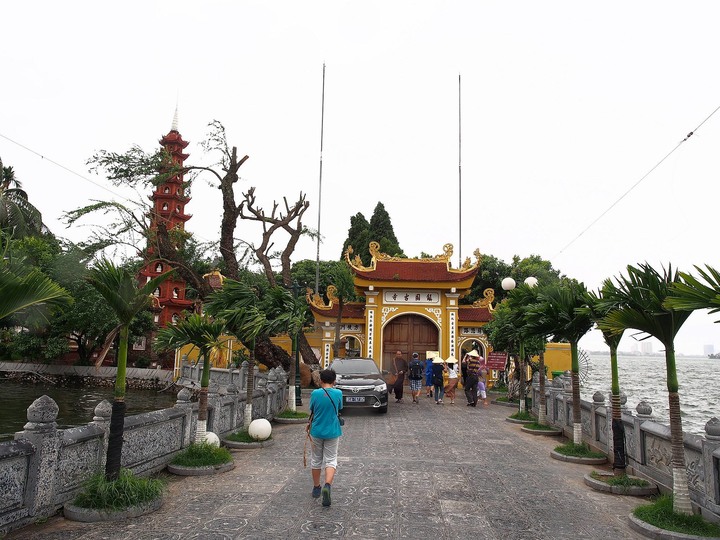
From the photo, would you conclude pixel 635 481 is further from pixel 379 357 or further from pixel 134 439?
pixel 379 357

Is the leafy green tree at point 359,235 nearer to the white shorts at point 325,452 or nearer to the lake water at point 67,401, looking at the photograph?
the lake water at point 67,401

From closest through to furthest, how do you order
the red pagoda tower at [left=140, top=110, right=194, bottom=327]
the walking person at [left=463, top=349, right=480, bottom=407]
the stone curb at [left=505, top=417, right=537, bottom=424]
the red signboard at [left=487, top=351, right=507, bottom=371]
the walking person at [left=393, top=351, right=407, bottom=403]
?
1. the stone curb at [left=505, top=417, right=537, bottom=424]
2. the walking person at [left=463, top=349, right=480, bottom=407]
3. the walking person at [left=393, top=351, right=407, bottom=403]
4. the red signboard at [left=487, top=351, right=507, bottom=371]
5. the red pagoda tower at [left=140, top=110, right=194, bottom=327]

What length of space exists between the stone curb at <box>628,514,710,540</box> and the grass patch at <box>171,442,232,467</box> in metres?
5.38

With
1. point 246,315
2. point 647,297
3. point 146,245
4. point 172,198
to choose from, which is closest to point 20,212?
point 146,245

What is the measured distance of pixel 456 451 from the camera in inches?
371

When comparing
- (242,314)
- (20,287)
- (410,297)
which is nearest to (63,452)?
(20,287)

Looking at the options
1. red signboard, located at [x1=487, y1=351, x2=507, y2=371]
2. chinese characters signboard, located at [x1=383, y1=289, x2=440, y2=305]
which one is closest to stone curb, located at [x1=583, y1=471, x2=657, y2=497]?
red signboard, located at [x1=487, y1=351, x2=507, y2=371]

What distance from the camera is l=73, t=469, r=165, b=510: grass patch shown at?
211 inches

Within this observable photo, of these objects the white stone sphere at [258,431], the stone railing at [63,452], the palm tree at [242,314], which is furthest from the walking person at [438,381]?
the stone railing at [63,452]

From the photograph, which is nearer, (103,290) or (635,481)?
(103,290)

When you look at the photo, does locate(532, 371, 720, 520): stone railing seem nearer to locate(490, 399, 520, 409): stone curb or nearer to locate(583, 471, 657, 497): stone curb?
locate(583, 471, 657, 497): stone curb

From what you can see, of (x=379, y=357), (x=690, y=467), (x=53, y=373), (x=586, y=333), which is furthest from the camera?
(x=53, y=373)

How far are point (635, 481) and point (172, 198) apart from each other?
38060mm

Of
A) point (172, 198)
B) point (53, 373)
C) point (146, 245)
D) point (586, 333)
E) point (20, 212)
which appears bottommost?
point (53, 373)
